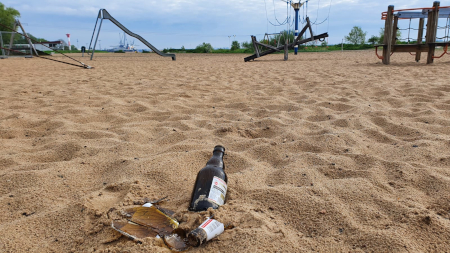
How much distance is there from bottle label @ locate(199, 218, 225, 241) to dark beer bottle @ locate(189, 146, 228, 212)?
0.42ft

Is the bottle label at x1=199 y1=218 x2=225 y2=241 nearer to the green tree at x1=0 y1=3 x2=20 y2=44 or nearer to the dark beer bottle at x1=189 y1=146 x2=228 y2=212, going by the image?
the dark beer bottle at x1=189 y1=146 x2=228 y2=212

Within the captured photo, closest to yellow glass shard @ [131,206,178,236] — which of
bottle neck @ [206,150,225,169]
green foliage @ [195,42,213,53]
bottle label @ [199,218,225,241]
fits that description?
bottle label @ [199,218,225,241]

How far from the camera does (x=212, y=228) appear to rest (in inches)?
41.4

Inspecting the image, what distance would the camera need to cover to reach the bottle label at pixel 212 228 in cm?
103

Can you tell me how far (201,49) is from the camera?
22.1m

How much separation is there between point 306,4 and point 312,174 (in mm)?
17138

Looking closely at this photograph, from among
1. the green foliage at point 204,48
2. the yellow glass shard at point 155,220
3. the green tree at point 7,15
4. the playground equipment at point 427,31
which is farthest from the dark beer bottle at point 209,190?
the green tree at point 7,15

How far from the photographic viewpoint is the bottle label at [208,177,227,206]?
48.3 inches

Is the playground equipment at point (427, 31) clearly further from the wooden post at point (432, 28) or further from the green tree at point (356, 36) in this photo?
the green tree at point (356, 36)

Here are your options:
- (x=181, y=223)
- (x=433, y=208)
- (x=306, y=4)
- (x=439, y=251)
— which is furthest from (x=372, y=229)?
(x=306, y=4)

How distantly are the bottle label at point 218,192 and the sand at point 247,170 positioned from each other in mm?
67

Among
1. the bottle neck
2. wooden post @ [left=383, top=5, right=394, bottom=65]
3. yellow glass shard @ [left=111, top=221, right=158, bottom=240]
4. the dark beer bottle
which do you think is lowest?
yellow glass shard @ [left=111, top=221, right=158, bottom=240]

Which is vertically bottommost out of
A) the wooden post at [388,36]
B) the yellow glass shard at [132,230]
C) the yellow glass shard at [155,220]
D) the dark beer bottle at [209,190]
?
the yellow glass shard at [132,230]

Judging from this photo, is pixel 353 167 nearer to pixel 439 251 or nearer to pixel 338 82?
pixel 439 251
